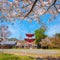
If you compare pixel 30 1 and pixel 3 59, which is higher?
pixel 30 1

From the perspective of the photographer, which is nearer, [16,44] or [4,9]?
[4,9]

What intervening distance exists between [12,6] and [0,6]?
44cm

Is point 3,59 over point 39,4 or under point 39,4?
under

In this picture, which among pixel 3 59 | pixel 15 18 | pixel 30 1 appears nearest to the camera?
pixel 30 1

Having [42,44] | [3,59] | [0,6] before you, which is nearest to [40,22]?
[0,6]

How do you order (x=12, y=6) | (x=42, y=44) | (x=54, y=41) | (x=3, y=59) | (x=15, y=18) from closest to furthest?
(x=12, y=6), (x=15, y=18), (x=3, y=59), (x=54, y=41), (x=42, y=44)

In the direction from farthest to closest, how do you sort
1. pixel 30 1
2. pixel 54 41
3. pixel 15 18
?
pixel 54 41
pixel 15 18
pixel 30 1

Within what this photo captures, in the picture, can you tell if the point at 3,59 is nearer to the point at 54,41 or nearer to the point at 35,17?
the point at 35,17

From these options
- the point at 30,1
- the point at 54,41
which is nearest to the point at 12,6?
the point at 30,1

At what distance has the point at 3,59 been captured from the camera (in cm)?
1217

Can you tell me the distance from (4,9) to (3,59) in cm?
650

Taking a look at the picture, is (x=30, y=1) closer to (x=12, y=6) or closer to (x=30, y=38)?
(x=12, y=6)

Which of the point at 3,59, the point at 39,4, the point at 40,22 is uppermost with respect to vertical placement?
the point at 39,4

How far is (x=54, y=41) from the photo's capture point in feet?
83.7
